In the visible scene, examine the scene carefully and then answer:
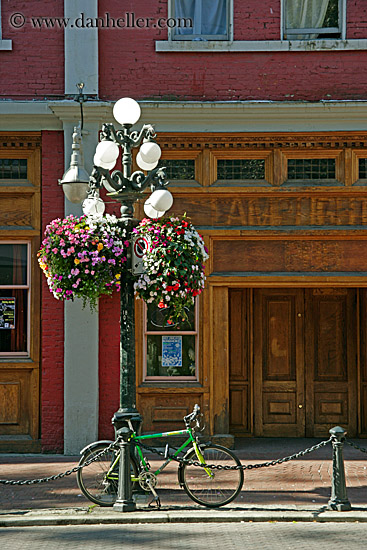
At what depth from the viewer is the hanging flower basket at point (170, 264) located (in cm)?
928

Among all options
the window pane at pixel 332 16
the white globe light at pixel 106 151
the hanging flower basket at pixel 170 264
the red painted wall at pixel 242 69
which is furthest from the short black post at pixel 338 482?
the window pane at pixel 332 16

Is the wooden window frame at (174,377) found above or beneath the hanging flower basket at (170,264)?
beneath

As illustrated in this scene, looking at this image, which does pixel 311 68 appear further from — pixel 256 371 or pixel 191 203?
pixel 256 371

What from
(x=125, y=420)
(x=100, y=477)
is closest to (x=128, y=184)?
(x=125, y=420)

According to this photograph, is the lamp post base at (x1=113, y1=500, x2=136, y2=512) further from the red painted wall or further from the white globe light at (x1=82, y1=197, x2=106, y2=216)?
the red painted wall

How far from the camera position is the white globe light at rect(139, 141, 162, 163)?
9344 millimetres

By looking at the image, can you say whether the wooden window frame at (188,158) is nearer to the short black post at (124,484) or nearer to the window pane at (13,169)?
the window pane at (13,169)

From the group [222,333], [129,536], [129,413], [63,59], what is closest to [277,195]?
[222,333]

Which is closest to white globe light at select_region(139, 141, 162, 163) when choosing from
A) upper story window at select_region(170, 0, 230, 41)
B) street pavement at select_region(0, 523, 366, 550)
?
street pavement at select_region(0, 523, 366, 550)

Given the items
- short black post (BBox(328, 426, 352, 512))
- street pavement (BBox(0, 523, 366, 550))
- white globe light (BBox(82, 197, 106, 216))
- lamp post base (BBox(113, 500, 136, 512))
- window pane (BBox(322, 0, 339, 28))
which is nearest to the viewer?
street pavement (BBox(0, 523, 366, 550))

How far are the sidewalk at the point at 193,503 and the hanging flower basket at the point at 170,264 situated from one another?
2262 millimetres

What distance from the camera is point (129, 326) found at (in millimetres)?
9539

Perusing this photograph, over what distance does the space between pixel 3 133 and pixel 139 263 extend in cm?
448

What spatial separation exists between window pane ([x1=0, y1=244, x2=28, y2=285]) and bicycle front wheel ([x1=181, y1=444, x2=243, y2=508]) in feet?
16.5
